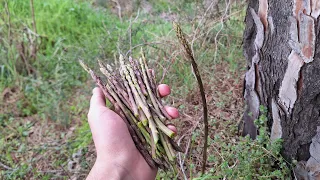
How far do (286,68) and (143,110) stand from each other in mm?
723

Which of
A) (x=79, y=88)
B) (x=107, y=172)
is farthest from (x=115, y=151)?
(x=79, y=88)

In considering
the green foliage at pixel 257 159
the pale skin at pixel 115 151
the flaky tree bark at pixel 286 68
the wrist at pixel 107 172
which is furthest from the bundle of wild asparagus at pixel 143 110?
the flaky tree bark at pixel 286 68

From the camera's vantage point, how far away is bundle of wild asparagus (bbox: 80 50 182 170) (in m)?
1.40

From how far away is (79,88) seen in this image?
3.36m

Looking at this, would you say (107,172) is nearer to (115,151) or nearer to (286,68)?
(115,151)

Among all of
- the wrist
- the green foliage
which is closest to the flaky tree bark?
the green foliage

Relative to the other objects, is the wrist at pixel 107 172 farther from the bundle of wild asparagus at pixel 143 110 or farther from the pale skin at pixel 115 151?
the bundle of wild asparagus at pixel 143 110

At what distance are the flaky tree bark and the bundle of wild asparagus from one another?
1.95 ft

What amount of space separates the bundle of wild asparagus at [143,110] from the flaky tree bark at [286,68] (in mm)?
A: 593

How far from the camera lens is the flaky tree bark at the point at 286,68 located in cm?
132

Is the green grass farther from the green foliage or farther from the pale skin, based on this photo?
the pale skin

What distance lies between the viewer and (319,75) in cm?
132

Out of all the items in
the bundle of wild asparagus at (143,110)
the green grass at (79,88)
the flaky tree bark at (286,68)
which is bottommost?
the green grass at (79,88)

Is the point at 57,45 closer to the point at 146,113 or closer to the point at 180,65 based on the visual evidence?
the point at 180,65
